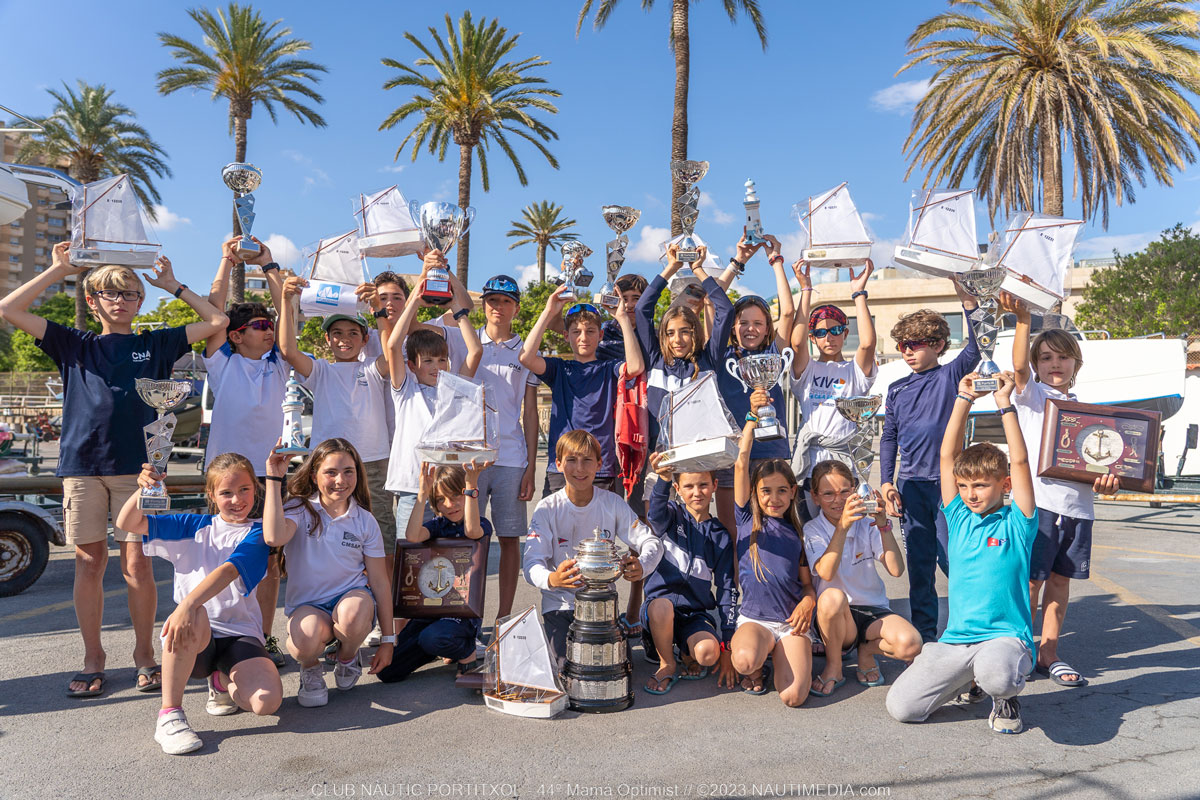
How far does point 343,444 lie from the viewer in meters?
4.37

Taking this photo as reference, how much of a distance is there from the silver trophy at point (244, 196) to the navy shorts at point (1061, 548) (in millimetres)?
4837

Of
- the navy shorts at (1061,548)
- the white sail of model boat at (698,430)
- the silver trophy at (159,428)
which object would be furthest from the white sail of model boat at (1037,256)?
the silver trophy at (159,428)

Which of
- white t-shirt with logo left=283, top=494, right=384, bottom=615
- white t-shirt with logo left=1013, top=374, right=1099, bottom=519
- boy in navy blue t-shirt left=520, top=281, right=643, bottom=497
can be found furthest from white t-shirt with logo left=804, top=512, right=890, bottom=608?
white t-shirt with logo left=283, top=494, right=384, bottom=615

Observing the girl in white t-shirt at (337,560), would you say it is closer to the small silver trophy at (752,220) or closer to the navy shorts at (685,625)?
the navy shorts at (685,625)

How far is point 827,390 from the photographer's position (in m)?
5.14

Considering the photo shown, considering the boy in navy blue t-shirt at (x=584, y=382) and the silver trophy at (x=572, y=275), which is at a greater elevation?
the silver trophy at (x=572, y=275)

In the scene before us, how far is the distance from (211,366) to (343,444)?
3.49ft

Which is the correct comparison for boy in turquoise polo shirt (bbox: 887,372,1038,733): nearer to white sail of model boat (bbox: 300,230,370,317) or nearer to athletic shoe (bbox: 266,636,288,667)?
athletic shoe (bbox: 266,636,288,667)

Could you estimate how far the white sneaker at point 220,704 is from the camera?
383 cm

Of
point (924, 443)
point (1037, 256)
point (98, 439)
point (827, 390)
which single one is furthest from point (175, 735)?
point (1037, 256)

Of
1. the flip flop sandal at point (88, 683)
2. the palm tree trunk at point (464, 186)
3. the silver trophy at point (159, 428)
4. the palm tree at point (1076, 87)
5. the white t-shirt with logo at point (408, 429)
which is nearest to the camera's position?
the silver trophy at point (159, 428)

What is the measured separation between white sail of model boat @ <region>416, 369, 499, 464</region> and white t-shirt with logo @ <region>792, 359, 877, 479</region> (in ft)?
6.80

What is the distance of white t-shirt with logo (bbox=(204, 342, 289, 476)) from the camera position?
15.4 feet

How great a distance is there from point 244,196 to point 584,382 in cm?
242
